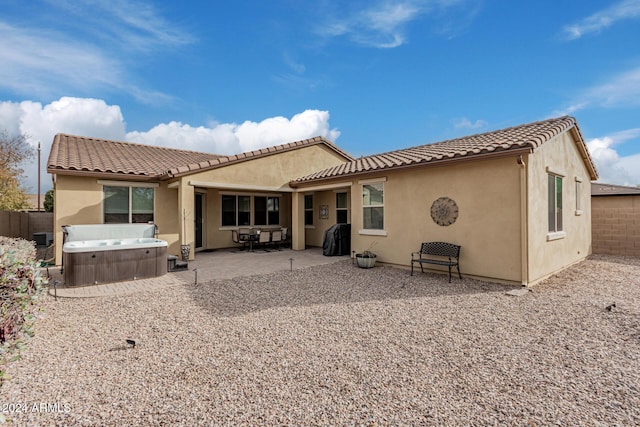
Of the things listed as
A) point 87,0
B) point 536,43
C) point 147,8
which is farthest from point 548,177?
point 87,0

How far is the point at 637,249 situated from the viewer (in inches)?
499

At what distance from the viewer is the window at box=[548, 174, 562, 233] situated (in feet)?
29.5

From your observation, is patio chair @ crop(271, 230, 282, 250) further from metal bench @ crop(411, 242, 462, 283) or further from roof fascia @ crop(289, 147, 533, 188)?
metal bench @ crop(411, 242, 462, 283)

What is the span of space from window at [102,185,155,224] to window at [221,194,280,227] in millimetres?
3471

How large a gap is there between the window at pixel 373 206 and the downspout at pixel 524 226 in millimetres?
4202

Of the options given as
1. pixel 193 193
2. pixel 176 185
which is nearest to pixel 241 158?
pixel 193 193

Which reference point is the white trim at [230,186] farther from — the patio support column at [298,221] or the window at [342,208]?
the window at [342,208]

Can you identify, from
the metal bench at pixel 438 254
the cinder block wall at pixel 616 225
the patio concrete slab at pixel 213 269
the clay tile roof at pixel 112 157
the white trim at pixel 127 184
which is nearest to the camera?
the patio concrete slab at pixel 213 269

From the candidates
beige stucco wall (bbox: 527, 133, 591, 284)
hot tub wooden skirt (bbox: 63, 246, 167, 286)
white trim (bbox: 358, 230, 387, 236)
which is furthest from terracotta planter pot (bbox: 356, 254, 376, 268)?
hot tub wooden skirt (bbox: 63, 246, 167, 286)

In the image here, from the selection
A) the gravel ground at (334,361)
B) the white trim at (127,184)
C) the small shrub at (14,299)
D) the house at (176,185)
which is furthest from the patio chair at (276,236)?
the small shrub at (14,299)

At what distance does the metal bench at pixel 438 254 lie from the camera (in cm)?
826

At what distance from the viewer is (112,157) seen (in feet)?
43.1

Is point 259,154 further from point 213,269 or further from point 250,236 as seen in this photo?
point 213,269

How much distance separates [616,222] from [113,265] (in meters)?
18.7
